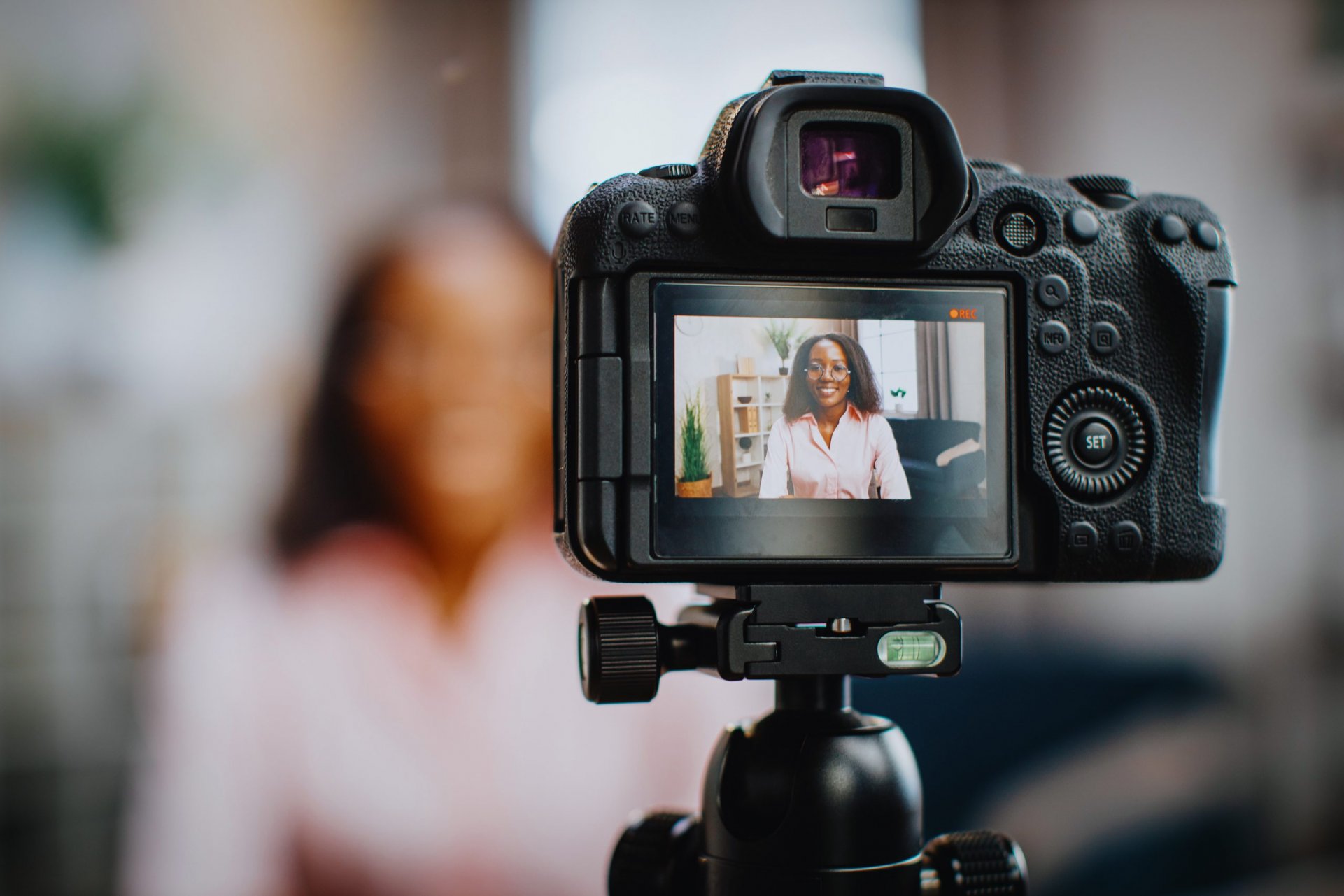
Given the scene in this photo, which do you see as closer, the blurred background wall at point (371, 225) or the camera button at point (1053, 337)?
the camera button at point (1053, 337)

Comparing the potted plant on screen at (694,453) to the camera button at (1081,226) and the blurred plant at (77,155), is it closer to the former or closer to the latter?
the camera button at (1081,226)

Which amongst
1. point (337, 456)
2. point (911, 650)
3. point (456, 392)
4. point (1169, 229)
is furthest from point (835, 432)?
point (337, 456)

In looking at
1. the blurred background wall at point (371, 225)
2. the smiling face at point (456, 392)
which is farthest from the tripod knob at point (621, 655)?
the blurred background wall at point (371, 225)

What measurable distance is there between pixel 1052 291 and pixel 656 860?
14.1 inches

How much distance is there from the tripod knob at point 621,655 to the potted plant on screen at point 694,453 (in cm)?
6

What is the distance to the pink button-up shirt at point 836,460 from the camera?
1.64 ft

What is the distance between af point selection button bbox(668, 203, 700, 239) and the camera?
0.49 metres

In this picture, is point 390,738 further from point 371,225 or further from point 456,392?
point 371,225

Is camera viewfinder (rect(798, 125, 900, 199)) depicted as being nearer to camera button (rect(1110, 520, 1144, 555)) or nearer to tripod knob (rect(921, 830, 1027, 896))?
camera button (rect(1110, 520, 1144, 555))

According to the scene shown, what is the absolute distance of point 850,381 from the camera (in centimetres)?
50

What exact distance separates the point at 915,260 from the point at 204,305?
122 centimetres

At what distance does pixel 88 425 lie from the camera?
1.42 meters

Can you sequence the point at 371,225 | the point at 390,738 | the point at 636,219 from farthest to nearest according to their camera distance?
the point at 371,225
the point at 390,738
the point at 636,219

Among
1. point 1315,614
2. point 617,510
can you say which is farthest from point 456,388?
point 1315,614
